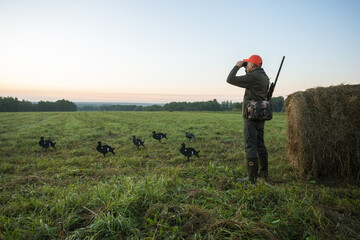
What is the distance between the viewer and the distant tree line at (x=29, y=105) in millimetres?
68338

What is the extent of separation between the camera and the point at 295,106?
16.5ft

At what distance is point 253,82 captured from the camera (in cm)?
425

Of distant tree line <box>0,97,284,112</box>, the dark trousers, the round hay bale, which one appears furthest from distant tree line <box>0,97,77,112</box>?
the round hay bale

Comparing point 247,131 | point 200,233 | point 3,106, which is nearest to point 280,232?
point 200,233

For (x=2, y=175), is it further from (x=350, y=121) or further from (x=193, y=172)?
(x=350, y=121)

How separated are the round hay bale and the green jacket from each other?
133cm

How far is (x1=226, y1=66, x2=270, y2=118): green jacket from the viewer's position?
13.8ft

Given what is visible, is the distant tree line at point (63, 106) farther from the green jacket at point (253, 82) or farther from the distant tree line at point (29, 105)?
the green jacket at point (253, 82)

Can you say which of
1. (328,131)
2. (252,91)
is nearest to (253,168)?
(252,91)

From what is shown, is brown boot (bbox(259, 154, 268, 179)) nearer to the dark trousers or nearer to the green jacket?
the dark trousers

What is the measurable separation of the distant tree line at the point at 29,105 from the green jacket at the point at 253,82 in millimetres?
85182

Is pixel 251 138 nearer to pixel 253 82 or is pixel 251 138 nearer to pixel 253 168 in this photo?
pixel 253 168

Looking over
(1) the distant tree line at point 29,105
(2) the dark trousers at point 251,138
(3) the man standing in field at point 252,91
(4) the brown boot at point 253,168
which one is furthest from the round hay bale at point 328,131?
(1) the distant tree line at point 29,105

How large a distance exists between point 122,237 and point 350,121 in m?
5.22
